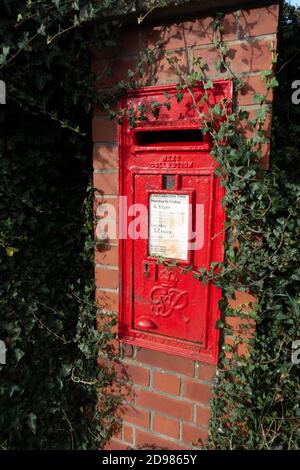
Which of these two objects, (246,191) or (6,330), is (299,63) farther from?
(6,330)

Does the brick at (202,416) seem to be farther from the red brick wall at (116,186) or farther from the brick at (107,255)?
the brick at (107,255)

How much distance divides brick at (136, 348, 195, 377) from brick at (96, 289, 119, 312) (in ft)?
0.87

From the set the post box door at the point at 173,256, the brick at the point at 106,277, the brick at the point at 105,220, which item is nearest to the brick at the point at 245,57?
the post box door at the point at 173,256

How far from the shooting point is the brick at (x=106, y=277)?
5.47 feet

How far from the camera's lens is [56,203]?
174 centimetres

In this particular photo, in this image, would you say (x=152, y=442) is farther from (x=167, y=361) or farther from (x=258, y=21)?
(x=258, y=21)

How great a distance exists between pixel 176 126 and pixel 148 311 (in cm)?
87

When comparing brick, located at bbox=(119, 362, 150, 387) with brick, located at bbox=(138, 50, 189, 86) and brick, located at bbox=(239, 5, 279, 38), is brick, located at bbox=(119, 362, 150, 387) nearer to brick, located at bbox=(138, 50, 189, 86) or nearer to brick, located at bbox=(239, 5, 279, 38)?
brick, located at bbox=(138, 50, 189, 86)

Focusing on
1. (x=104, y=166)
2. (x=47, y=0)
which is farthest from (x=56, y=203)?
(x=47, y=0)

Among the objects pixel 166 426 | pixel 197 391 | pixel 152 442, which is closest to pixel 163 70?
pixel 197 391

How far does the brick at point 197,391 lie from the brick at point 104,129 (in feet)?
4.05

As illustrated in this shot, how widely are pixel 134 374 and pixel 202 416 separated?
0.39 metres

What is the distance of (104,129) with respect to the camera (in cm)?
158

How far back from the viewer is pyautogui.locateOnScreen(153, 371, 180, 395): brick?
1626 millimetres
